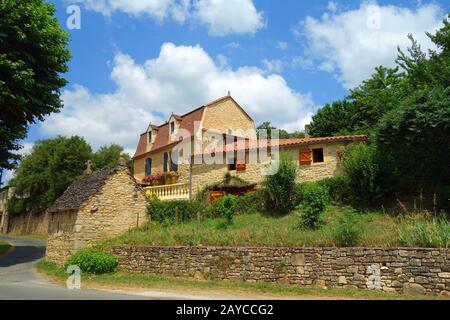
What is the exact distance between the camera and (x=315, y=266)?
477 inches

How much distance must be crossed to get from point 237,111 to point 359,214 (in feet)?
62.6

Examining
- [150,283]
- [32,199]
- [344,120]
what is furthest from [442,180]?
[32,199]

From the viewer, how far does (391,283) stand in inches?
430

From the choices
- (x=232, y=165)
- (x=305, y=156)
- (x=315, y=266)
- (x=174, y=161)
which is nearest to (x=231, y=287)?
(x=315, y=266)

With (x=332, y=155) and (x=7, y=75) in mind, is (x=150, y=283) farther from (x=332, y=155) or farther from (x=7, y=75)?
(x=332, y=155)

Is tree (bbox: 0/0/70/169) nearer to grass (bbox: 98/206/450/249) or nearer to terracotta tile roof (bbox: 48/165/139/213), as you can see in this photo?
terracotta tile roof (bbox: 48/165/139/213)

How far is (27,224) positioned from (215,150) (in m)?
28.5

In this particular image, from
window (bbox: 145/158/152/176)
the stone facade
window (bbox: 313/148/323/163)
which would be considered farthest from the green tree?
window (bbox: 313/148/323/163)

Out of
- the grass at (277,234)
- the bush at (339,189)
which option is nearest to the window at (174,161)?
the grass at (277,234)

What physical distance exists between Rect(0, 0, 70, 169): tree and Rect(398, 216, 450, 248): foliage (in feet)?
56.2

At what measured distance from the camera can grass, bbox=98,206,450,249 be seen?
1192 cm

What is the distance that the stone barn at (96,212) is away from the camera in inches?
722

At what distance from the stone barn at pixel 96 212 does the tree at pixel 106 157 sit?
23.6m

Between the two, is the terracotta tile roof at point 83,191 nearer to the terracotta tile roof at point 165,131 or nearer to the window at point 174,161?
the window at point 174,161
